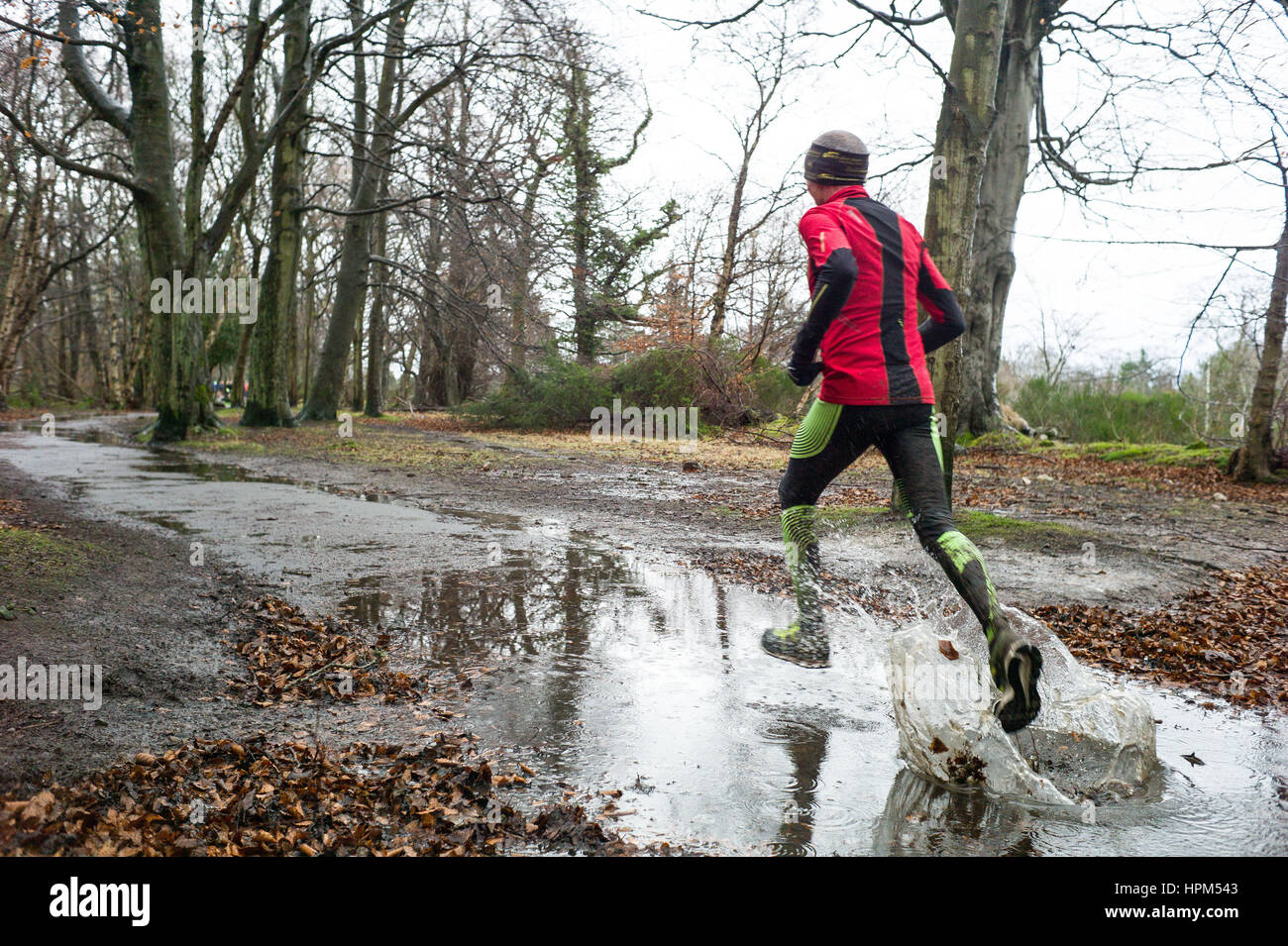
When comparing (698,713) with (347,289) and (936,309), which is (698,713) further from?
(347,289)

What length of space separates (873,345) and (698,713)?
5.75ft

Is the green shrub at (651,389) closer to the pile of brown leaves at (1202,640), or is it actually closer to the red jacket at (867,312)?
the pile of brown leaves at (1202,640)

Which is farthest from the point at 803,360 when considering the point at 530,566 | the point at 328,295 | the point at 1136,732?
the point at 328,295

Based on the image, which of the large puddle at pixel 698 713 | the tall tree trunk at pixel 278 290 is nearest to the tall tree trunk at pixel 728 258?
the tall tree trunk at pixel 278 290

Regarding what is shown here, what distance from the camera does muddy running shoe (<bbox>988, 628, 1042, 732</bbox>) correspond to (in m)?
3.19

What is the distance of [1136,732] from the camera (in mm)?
3445

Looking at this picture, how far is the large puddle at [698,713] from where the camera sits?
289 cm

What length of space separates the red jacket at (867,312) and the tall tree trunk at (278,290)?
19982 millimetres

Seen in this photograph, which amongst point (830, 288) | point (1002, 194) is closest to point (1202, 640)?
point (830, 288)

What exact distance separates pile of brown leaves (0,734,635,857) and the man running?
73.1 inches

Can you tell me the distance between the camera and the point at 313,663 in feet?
14.4

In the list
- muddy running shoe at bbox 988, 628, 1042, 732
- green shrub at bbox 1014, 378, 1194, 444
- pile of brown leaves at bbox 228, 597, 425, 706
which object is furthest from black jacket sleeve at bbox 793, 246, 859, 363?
green shrub at bbox 1014, 378, 1194, 444

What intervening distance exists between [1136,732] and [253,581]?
517cm
